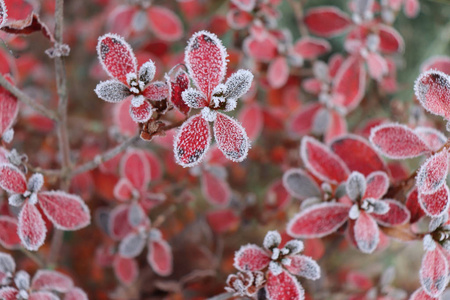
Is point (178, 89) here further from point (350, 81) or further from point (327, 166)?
point (350, 81)

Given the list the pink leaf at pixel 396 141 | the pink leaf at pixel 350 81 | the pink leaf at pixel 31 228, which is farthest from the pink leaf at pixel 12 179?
the pink leaf at pixel 350 81

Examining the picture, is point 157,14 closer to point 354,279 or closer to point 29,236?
point 29,236

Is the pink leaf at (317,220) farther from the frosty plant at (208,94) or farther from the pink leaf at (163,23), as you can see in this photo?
the pink leaf at (163,23)

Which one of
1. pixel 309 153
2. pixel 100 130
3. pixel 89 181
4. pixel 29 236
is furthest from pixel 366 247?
pixel 100 130

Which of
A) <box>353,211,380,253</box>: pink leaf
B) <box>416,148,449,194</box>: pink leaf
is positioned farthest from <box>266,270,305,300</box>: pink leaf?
<box>416,148,449,194</box>: pink leaf

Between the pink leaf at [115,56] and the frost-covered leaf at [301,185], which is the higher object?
the pink leaf at [115,56]

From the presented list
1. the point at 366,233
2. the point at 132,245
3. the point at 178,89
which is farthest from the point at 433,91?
the point at 132,245
